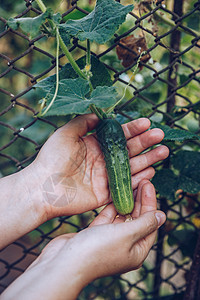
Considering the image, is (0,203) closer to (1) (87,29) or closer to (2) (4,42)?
(1) (87,29)

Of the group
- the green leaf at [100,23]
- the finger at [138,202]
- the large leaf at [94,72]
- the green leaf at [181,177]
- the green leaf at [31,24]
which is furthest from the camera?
the green leaf at [181,177]

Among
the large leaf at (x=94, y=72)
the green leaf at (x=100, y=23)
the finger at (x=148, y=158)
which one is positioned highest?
the green leaf at (x=100, y=23)

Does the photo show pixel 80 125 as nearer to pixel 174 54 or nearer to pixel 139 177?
pixel 139 177

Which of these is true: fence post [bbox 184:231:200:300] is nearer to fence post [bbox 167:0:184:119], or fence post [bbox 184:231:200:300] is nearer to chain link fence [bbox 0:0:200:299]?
chain link fence [bbox 0:0:200:299]

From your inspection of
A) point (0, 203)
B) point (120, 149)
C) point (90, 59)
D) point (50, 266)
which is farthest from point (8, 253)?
point (90, 59)

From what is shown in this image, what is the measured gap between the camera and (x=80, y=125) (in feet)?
3.25

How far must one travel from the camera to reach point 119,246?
2.81ft

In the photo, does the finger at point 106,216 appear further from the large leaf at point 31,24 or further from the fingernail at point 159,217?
the large leaf at point 31,24

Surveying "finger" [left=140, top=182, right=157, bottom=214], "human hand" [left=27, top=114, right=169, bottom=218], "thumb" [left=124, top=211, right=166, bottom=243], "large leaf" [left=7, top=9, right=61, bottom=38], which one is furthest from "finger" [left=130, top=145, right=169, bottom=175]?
"large leaf" [left=7, top=9, right=61, bottom=38]

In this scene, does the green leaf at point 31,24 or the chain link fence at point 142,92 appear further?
the chain link fence at point 142,92

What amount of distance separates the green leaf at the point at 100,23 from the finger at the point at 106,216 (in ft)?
1.86

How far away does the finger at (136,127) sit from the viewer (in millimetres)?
1016

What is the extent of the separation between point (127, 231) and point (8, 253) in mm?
A: 1379

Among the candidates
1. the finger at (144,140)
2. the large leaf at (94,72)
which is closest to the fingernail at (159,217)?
the finger at (144,140)
